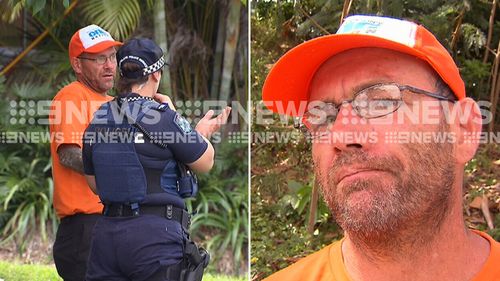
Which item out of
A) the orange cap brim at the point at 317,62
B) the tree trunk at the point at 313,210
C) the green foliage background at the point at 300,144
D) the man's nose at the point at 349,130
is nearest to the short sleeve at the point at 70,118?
the green foliage background at the point at 300,144

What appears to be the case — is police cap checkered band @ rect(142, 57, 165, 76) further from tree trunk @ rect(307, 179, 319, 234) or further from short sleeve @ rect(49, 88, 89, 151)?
tree trunk @ rect(307, 179, 319, 234)

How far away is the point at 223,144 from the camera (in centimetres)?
304

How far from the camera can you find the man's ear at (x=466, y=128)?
1062 millimetres

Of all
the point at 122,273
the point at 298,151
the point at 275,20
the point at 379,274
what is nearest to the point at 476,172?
the point at 298,151

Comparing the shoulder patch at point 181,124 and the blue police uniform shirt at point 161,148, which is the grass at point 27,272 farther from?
the shoulder patch at point 181,124

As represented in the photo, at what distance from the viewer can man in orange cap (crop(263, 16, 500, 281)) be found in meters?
1.00

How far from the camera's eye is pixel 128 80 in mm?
2018

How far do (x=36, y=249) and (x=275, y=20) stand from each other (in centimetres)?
155

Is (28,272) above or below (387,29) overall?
below

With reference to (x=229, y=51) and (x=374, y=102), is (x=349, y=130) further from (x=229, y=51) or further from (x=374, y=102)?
(x=229, y=51)

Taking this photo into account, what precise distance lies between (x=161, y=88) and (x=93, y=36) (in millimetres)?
319

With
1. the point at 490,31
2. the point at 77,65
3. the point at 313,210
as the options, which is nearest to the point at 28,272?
the point at 77,65

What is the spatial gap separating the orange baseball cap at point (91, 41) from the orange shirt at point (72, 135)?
125mm

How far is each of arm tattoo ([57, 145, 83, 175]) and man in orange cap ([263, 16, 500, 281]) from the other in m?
1.25
